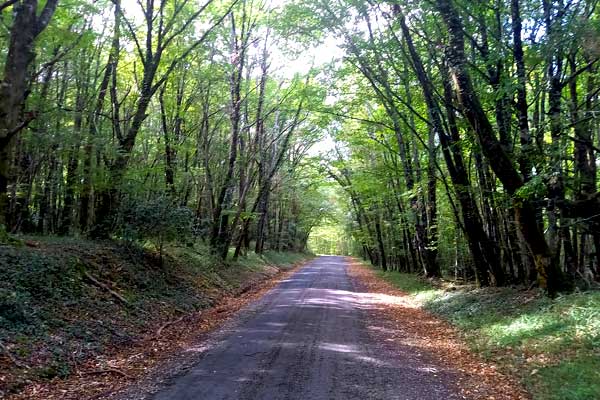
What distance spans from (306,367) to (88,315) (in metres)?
4.64

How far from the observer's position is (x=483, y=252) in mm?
13953

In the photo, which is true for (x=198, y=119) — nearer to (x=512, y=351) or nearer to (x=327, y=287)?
(x=327, y=287)

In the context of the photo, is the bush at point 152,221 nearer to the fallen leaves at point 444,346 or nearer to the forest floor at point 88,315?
the forest floor at point 88,315

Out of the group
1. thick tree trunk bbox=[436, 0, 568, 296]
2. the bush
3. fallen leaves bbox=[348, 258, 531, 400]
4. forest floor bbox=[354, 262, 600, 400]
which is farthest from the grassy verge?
the bush

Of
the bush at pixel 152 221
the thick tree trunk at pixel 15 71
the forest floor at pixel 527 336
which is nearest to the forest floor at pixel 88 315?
the bush at pixel 152 221

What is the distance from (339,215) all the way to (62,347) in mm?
51194

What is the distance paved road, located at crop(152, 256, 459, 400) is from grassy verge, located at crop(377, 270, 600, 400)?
1.27 metres

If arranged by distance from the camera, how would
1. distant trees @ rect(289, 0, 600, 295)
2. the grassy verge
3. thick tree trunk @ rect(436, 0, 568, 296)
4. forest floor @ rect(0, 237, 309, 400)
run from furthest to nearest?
thick tree trunk @ rect(436, 0, 568, 296) < distant trees @ rect(289, 0, 600, 295) < forest floor @ rect(0, 237, 309, 400) < the grassy verge

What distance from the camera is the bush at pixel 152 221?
13.2 metres

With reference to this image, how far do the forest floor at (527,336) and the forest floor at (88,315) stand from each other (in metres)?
5.32

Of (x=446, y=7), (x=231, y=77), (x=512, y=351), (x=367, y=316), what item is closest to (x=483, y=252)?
(x=367, y=316)

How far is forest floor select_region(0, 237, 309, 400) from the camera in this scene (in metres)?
6.37

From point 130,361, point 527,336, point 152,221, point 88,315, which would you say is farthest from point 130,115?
point 527,336

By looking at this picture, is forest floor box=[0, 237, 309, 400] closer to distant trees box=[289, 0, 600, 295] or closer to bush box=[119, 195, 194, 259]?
bush box=[119, 195, 194, 259]
